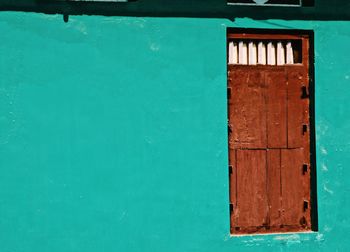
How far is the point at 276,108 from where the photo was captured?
5926 mm

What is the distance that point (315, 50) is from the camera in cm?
593

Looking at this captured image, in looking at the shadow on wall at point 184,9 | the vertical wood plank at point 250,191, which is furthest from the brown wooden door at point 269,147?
the shadow on wall at point 184,9

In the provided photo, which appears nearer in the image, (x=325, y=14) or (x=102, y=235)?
(x=102, y=235)

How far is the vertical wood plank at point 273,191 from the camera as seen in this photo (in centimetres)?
589

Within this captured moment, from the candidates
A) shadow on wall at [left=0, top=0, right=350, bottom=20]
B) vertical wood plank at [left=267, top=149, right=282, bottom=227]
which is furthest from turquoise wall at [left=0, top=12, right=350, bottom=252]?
vertical wood plank at [left=267, top=149, right=282, bottom=227]

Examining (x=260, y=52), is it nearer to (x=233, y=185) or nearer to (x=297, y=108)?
(x=297, y=108)

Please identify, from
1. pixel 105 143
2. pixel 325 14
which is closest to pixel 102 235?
pixel 105 143

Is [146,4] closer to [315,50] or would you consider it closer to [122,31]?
[122,31]

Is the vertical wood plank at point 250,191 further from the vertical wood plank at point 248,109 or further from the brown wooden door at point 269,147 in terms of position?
the vertical wood plank at point 248,109

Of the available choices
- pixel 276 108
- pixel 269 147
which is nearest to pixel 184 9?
pixel 276 108

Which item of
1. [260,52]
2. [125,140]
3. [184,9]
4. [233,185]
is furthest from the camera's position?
[260,52]

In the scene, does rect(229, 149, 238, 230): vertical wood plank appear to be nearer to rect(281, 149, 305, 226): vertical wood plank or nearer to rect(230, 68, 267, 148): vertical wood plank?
rect(230, 68, 267, 148): vertical wood plank

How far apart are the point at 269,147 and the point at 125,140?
160 centimetres

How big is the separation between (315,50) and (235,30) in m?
0.93
